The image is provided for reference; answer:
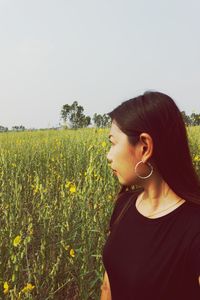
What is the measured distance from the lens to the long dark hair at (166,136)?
1.09 m

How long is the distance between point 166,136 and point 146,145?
0.06 m

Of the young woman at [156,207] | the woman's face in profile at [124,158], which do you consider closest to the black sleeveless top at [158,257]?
the young woman at [156,207]

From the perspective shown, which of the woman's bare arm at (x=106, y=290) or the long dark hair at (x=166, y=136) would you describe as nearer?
the long dark hair at (x=166, y=136)

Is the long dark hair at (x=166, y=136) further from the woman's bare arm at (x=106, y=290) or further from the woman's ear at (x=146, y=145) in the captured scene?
the woman's bare arm at (x=106, y=290)

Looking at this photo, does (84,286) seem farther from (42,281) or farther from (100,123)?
(100,123)

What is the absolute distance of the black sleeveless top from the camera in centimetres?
102

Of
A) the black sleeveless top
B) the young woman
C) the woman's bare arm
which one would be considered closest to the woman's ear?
the young woman

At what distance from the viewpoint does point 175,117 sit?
3.61ft

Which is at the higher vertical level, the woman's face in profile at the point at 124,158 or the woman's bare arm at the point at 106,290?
the woman's face in profile at the point at 124,158

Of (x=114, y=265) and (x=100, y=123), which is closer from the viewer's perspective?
(x=114, y=265)

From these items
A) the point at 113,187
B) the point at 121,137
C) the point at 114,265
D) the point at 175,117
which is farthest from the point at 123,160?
the point at 113,187

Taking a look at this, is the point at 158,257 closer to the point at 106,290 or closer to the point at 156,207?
the point at 156,207

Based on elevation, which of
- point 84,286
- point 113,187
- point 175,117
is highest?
point 175,117

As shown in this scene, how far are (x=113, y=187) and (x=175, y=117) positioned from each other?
1.67m
